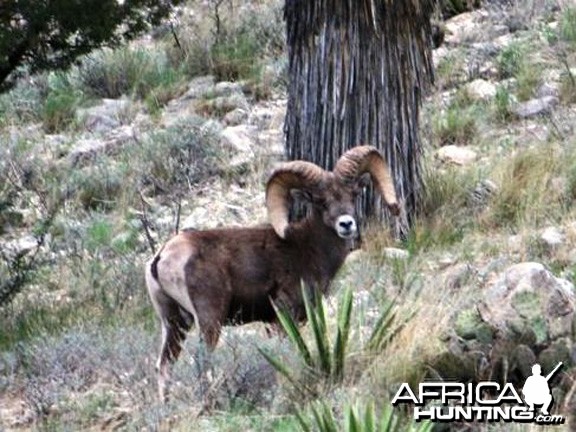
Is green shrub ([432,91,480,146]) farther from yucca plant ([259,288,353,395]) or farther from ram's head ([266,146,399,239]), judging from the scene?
yucca plant ([259,288,353,395])

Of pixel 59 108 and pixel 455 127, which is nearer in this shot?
pixel 455 127

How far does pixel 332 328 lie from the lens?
36.1 ft

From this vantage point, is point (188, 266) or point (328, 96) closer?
point (188, 266)

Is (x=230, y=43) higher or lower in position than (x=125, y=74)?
higher

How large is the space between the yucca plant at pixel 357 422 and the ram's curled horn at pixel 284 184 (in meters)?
2.50

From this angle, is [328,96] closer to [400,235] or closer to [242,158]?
[400,235]

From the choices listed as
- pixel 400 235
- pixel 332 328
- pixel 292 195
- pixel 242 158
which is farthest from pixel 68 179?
pixel 332 328

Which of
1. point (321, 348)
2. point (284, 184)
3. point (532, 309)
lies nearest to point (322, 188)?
point (284, 184)

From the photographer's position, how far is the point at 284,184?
1192 cm

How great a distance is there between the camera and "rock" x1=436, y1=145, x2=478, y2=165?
54.8 ft

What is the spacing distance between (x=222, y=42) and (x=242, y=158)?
12.6ft

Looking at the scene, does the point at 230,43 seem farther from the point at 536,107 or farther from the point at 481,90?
the point at 536,107

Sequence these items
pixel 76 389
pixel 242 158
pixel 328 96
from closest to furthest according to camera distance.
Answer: pixel 76 389 → pixel 328 96 → pixel 242 158

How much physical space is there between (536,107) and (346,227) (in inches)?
260
